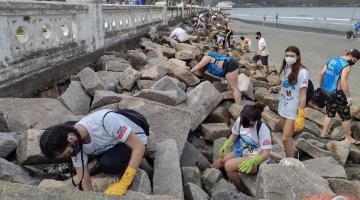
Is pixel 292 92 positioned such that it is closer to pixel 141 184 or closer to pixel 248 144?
pixel 248 144

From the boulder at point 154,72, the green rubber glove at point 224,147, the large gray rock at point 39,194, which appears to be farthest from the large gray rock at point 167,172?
the boulder at point 154,72

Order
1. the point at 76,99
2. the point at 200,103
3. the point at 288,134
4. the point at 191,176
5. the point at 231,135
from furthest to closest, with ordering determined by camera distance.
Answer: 1. the point at 200,103
2. the point at 76,99
3. the point at 288,134
4. the point at 231,135
5. the point at 191,176

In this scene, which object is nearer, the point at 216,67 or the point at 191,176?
the point at 191,176

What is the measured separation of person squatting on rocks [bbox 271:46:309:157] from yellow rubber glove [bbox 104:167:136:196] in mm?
2551

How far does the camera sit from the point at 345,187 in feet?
13.3

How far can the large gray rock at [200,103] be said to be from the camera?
17.9 ft

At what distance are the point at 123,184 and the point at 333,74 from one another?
4062mm

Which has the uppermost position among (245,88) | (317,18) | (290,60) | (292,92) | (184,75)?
(317,18)

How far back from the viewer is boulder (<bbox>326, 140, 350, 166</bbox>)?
530 centimetres

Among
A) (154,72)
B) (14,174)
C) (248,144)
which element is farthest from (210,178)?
(154,72)

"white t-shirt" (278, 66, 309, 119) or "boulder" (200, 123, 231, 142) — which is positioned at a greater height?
"white t-shirt" (278, 66, 309, 119)

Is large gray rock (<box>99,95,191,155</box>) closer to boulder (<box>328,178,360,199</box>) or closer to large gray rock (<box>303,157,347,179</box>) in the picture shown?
large gray rock (<box>303,157,347,179</box>)

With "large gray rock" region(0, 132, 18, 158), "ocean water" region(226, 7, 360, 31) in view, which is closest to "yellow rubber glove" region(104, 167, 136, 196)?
"large gray rock" region(0, 132, 18, 158)

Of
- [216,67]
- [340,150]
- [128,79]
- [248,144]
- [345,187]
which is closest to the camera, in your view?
[345,187]
